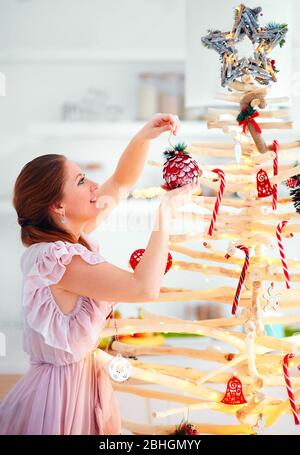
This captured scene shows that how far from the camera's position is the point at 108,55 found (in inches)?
120

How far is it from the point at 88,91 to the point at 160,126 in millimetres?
1705

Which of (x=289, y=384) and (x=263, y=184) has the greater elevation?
(x=263, y=184)

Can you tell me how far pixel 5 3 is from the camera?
3117 millimetres

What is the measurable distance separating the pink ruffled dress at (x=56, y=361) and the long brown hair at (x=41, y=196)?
0.17 feet

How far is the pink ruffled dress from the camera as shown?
144cm

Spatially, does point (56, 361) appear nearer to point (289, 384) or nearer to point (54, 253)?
point (54, 253)

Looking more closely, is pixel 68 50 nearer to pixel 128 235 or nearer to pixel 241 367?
pixel 128 235

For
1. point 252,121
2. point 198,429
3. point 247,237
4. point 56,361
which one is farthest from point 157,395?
point 252,121

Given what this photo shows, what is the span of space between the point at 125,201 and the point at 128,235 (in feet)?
0.95

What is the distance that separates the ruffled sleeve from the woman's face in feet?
0.34

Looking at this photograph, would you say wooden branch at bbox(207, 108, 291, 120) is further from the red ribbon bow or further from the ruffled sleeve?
the ruffled sleeve

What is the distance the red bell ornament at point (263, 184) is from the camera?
4.80ft

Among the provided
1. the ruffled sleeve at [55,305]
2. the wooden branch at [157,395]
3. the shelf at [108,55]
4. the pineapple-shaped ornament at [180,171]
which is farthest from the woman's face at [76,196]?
the shelf at [108,55]
